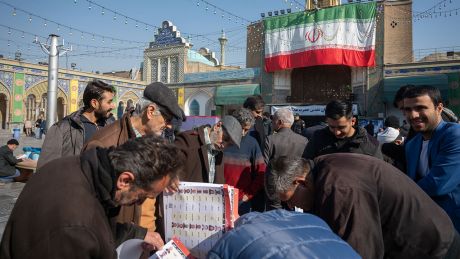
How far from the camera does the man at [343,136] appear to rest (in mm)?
3090

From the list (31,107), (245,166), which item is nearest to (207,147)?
(245,166)

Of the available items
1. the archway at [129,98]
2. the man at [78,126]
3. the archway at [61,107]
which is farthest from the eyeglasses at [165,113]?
the archway at [129,98]

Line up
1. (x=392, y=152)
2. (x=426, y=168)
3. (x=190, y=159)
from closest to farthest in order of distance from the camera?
(x=426, y=168) < (x=190, y=159) < (x=392, y=152)

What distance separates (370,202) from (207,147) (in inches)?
56.9

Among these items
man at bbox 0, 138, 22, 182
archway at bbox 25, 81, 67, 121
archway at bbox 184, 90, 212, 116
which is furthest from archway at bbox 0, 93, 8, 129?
man at bbox 0, 138, 22, 182

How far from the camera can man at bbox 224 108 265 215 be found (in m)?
3.41

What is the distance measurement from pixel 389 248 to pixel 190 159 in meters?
1.46

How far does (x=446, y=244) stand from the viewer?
1.78 m

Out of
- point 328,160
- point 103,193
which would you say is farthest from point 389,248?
point 103,193

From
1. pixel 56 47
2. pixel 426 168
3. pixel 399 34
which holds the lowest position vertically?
pixel 426 168

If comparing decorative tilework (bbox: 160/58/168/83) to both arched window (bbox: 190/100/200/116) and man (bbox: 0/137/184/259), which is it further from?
man (bbox: 0/137/184/259)

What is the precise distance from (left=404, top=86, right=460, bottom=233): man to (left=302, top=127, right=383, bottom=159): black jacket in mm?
307

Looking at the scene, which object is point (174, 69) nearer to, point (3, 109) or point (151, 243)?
point (3, 109)

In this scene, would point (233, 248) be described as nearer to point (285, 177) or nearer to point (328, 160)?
point (285, 177)
